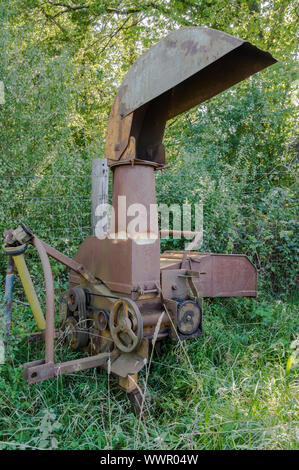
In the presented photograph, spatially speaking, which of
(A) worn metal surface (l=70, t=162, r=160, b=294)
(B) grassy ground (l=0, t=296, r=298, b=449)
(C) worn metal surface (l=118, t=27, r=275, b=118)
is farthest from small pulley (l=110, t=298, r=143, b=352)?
(C) worn metal surface (l=118, t=27, r=275, b=118)

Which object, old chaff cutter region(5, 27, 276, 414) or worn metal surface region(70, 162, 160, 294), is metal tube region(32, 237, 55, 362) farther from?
worn metal surface region(70, 162, 160, 294)

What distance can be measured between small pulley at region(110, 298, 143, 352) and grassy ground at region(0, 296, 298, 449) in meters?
0.27

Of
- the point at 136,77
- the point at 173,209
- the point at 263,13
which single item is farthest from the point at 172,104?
the point at 263,13

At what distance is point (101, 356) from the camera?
8.80ft

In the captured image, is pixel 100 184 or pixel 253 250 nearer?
pixel 100 184

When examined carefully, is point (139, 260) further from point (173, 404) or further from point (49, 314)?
point (173, 404)

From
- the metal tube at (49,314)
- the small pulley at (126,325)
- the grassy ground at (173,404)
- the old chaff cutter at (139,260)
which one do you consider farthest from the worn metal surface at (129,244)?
the grassy ground at (173,404)

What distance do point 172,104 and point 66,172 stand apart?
6.80 feet

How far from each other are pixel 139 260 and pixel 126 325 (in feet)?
1.61

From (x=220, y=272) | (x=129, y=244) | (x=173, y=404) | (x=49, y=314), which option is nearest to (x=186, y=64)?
(x=129, y=244)

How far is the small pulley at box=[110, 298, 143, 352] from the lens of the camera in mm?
2514

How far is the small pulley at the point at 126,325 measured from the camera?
2514 mm

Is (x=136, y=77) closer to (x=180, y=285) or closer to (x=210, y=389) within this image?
(x=180, y=285)

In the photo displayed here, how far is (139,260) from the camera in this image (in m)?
2.75
